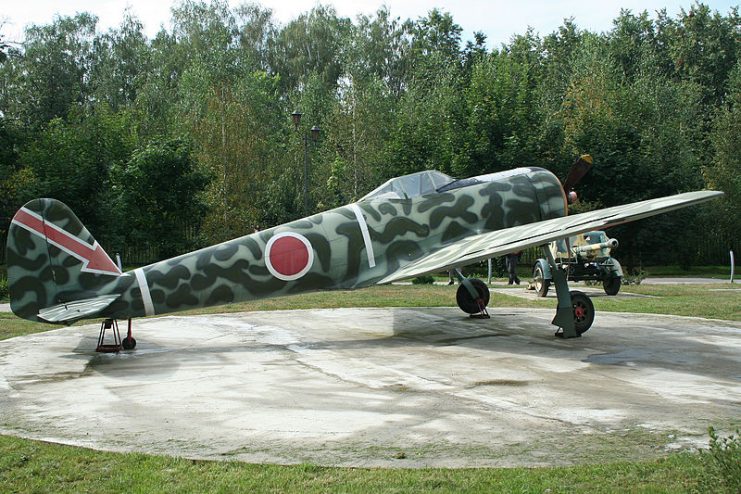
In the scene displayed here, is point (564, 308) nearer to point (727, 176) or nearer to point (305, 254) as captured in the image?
point (305, 254)

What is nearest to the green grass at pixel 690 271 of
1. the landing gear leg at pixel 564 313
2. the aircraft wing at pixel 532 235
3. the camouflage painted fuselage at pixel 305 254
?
the camouflage painted fuselage at pixel 305 254

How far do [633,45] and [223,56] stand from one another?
121 feet

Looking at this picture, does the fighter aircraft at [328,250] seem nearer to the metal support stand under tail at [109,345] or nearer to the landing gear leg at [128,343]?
the landing gear leg at [128,343]

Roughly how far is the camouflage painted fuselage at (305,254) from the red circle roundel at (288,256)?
0.05 feet

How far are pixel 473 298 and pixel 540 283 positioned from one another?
671 centimetres

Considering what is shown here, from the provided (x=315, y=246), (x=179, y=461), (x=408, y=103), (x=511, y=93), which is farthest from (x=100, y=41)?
(x=179, y=461)

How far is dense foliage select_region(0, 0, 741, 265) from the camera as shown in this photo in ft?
115

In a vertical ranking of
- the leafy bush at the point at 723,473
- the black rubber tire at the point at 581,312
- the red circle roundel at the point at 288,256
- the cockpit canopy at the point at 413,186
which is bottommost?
the leafy bush at the point at 723,473

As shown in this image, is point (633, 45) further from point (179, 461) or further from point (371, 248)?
point (179, 461)

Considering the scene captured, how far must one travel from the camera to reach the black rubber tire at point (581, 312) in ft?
39.4

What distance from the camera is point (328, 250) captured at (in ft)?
39.1

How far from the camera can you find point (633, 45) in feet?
208

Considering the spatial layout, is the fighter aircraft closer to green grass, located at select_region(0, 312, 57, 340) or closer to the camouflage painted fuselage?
the camouflage painted fuselage

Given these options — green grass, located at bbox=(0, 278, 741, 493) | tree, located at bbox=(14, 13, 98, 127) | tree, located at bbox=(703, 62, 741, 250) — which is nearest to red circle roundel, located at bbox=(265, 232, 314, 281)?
green grass, located at bbox=(0, 278, 741, 493)
